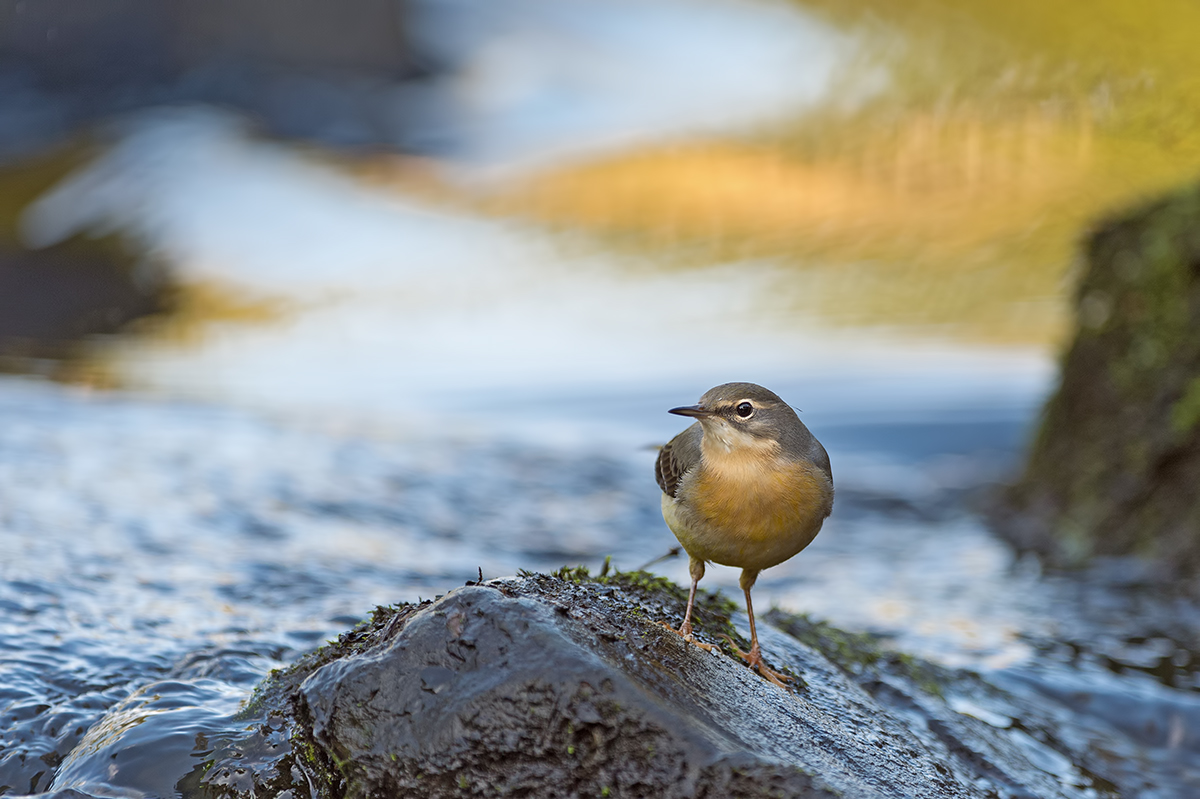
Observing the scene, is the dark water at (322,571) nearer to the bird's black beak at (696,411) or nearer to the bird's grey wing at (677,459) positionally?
the bird's grey wing at (677,459)

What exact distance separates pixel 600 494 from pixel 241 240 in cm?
629

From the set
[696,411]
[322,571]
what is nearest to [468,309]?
[322,571]

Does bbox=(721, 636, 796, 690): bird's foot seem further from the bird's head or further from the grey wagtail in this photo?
the bird's head

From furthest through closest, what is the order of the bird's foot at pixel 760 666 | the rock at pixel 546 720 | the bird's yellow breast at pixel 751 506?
1. the bird's foot at pixel 760 666
2. the bird's yellow breast at pixel 751 506
3. the rock at pixel 546 720

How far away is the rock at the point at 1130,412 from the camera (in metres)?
7.75

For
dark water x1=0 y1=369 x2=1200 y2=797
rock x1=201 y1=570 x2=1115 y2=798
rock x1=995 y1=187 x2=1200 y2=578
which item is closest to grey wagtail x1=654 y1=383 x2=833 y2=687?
rock x1=201 y1=570 x2=1115 y2=798

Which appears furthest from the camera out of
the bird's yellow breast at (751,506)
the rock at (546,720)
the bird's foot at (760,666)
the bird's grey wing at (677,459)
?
the bird's grey wing at (677,459)

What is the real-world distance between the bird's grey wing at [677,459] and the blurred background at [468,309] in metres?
1.88

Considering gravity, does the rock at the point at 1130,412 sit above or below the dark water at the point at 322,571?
above

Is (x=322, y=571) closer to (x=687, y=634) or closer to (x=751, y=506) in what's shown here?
(x=687, y=634)

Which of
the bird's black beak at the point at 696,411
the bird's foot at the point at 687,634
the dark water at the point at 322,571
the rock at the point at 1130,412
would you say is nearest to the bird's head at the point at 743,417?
the bird's black beak at the point at 696,411

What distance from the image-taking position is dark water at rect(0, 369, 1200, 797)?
4.09 meters

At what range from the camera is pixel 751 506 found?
335 centimetres

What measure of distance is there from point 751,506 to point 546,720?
103 cm
